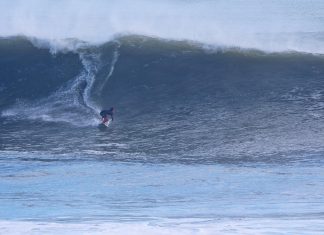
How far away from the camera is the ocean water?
43.0ft

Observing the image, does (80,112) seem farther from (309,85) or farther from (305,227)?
(305,227)

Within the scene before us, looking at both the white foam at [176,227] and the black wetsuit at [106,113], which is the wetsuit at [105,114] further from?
the white foam at [176,227]

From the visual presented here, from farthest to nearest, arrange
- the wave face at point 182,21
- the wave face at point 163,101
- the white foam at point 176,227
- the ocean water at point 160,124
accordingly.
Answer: the wave face at point 182,21 → the wave face at point 163,101 → the ocean water at point 160,124 → the white foam at point 176,227

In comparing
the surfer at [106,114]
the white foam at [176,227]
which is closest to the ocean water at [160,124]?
the white foam at [176,227]

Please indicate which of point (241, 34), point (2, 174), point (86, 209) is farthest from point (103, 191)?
point (241, 34)

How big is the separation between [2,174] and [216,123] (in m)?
4.78

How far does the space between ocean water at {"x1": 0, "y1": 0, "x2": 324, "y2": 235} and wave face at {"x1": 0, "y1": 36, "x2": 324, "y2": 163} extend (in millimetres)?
44

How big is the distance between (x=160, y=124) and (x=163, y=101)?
1.46 m

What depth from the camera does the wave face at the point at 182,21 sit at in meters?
24.1

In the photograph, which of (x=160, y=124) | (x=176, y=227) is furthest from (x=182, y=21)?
(x=176, y=227)

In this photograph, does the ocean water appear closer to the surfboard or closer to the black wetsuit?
the surfboard

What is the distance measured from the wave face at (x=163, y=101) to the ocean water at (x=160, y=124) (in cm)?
4

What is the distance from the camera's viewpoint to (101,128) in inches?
706

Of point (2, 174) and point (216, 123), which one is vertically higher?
point (216, 123)
